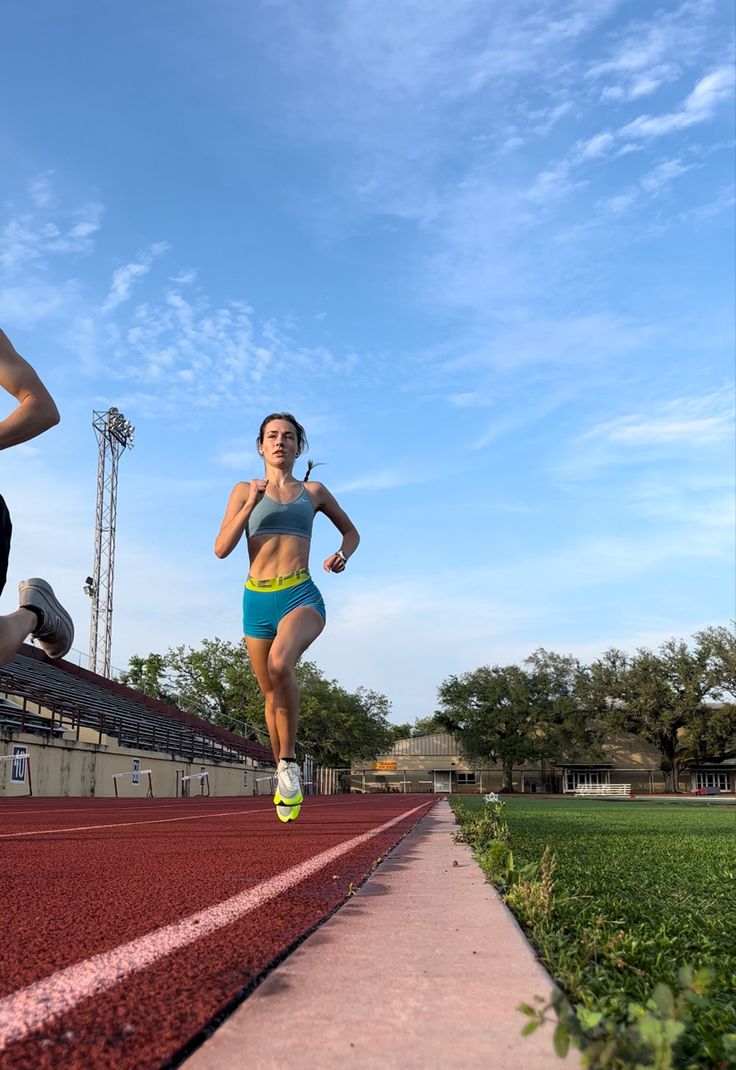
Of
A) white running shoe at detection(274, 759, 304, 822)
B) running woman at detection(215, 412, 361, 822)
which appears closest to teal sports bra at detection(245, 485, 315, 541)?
running woman at detection(215, 412, 361, 822)

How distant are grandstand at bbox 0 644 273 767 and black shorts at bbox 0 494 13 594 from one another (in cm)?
1650

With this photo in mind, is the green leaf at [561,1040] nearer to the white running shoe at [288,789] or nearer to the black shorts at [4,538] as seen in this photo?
the black shorts at [4,538]

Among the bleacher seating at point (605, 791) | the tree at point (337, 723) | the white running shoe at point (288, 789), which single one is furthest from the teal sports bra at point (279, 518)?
the tree at point (337, 723)

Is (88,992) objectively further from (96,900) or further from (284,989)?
(96,900)

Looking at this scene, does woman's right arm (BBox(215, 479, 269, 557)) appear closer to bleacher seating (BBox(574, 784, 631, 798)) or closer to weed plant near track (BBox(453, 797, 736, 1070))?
weed plant near track (BBox(453, 797, 736, 1070))

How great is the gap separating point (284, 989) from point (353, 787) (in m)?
74.5

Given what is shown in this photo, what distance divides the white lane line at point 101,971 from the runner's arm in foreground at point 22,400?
1.72m

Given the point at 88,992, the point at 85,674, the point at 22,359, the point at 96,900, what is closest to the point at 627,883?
the point at 96,900

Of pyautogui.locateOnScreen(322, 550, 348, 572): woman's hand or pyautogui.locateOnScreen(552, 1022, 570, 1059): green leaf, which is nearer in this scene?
pyautogui.locateOnScreen(552, 1022, 570, 1059): green leaf

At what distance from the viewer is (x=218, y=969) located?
1611mm

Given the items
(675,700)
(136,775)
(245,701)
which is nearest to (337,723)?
(245,701)

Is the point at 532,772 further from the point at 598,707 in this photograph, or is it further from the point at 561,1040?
the point at 561,1040

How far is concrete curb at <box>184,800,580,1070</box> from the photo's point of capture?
1.17 metres

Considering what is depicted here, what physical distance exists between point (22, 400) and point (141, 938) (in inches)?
74.9
